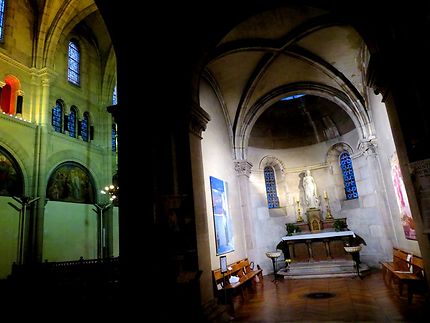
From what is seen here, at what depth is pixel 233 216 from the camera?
33.2ft

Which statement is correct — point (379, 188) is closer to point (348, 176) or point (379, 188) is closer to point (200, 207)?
point (348, 176)

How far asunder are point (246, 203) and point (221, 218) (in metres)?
2.87

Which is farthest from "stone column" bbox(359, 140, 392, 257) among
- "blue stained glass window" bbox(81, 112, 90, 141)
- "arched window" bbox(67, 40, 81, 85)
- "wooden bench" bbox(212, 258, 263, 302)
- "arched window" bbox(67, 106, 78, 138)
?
"arched window" bbox(67, 40, 81, 85)

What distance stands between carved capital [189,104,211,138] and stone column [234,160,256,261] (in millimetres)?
5011

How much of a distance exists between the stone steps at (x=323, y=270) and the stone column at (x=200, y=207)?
5.50 m

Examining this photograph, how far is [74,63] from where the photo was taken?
16844 millimetres

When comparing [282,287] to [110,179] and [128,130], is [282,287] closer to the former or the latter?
[128,130]

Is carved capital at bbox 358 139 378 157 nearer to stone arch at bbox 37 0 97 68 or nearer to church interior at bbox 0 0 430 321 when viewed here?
church interior at bbox 0 0 430 321

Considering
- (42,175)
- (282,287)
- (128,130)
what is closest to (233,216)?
(282,287)

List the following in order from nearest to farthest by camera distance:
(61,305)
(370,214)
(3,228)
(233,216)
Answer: (61,305), (233,216), (3,228), (370,214)

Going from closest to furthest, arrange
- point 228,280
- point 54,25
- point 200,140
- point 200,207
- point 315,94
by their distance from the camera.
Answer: point 200,207 → point 200,140 → point 228,280 → point 315,94 → point 54,25

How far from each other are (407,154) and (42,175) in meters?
13.5

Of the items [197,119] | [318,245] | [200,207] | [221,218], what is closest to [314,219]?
[318,245]

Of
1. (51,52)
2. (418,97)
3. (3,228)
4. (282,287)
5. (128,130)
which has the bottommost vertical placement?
(282,287)
